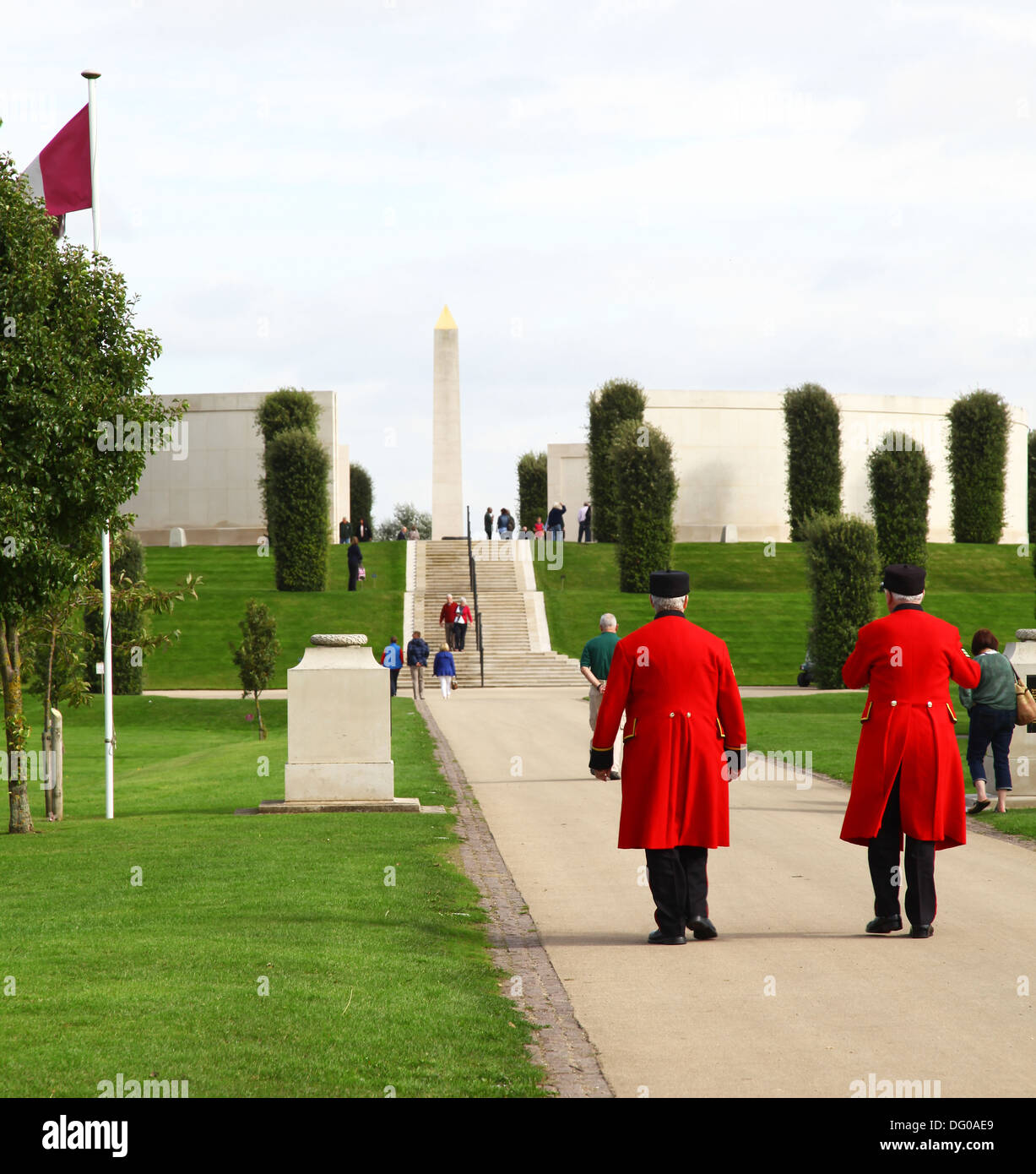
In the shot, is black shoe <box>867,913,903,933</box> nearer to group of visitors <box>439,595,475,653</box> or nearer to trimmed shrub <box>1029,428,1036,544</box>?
group of visitors <box>439,595,475,653</box>

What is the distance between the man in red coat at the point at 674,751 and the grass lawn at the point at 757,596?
27891 millimetres

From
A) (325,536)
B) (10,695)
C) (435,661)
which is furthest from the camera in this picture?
(325,536)

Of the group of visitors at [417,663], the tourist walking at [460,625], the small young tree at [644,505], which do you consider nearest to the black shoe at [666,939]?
the group of visitors at [417,663]

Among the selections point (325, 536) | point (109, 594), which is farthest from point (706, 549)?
point (109, 594)

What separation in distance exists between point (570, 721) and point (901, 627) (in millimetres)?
16511

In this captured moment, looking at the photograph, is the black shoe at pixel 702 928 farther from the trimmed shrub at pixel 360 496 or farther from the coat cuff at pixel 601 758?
the trimmed shrub at pixel 360 496

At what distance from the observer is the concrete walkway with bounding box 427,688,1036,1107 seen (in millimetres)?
4930

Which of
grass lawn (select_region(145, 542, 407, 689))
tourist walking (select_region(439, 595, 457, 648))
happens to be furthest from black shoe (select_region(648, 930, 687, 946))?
tourist walking (select_region(439, 595, 457, 648))

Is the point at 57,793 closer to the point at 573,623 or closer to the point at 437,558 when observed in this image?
the point at 573,623

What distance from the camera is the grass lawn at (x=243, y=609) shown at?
35188 mm

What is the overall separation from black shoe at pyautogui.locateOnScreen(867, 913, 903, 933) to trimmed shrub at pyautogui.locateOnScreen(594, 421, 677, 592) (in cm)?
3594

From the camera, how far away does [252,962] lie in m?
6.50

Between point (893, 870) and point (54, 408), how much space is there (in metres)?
7.80

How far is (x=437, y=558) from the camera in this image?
47719mm
